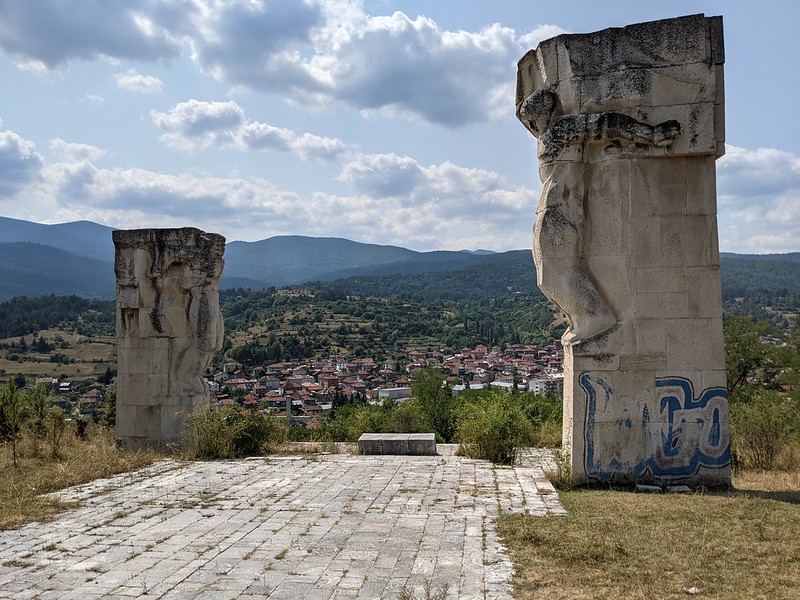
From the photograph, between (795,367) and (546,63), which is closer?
(546,63)

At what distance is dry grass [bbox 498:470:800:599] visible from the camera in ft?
16.2

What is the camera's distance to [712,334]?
347 inches

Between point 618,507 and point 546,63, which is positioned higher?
point 546,63

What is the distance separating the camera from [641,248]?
897 centimetres

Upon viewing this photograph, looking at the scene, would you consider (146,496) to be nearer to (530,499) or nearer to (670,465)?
(530,499)

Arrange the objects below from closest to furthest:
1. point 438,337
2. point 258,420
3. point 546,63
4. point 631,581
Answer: point 631,581 < point 546,63 < point 258,420 < point 438,337

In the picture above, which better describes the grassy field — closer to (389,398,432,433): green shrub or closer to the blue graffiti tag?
(389,398,432,433): green shrub

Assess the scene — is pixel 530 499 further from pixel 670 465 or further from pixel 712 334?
pixel 712 334

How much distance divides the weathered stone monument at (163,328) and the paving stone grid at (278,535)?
2447 millimetres

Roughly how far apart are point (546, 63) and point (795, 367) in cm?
934

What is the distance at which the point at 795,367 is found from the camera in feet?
48.1

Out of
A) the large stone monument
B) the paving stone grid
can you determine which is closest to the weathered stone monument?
the paving stone grid

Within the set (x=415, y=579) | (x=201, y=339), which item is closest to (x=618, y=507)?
(x=415, y=579)

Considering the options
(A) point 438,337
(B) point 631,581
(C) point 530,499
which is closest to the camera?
(B) point 631,581
